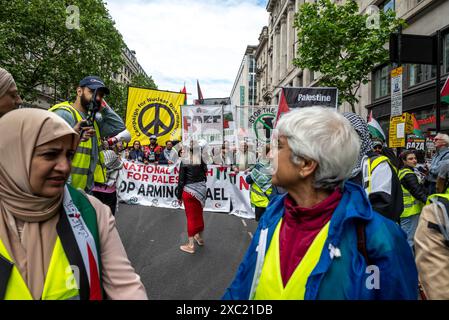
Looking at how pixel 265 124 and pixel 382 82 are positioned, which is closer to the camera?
pixel 265 124

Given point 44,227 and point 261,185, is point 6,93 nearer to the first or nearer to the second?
point 44,227

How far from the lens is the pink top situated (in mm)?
1589

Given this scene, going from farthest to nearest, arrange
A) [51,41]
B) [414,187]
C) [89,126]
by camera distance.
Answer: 1. [51,41]
2. [414,187]
3. [89,126]

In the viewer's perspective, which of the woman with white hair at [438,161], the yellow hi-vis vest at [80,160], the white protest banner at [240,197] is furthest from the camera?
the white protest banner at [240,197]

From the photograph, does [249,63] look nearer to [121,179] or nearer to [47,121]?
[121,179]

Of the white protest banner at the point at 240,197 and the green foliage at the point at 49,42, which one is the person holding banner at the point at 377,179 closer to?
the white protest banner at the point at 240,197

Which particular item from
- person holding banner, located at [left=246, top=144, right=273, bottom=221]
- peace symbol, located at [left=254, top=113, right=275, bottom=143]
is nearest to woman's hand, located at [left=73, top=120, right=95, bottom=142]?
person holding banner, located at [left=246, top=144, right=273, bottom=221]

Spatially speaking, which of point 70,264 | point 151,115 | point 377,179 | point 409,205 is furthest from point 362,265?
point 151,115

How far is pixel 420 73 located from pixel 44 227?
17829 millimetres

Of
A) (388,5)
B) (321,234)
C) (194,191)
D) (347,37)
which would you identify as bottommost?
(194,191)

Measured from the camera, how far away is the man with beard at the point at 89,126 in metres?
3.18

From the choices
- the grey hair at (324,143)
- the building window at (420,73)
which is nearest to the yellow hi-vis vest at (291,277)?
the grey hair at (324,143)

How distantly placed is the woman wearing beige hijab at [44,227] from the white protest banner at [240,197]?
26.5 ft

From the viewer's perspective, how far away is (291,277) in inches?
61.2
